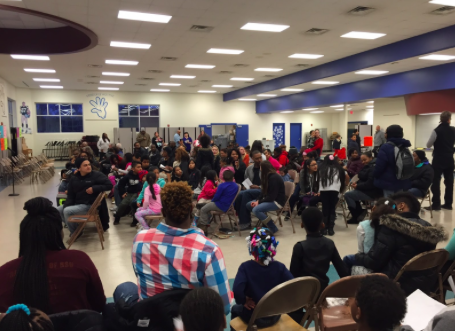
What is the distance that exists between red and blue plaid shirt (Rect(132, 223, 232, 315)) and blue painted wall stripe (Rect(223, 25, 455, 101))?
312 inches

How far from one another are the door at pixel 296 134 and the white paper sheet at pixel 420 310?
2198 cm

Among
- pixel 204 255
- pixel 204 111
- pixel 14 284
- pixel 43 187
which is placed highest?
pixel 204 111

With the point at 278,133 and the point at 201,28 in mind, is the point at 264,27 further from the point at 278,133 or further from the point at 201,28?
the point at 278,133

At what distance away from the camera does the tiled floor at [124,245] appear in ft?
13.7

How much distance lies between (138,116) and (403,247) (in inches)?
721

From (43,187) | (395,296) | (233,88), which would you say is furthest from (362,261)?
(233,88)

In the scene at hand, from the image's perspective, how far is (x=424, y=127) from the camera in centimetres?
1279

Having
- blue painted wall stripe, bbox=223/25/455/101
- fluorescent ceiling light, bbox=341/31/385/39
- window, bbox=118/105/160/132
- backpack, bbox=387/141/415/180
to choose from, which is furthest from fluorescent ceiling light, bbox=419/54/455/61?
window, bbox=118/105/160/132

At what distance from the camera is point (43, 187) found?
10.5 metres

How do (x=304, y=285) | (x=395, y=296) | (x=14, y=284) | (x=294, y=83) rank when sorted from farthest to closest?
(x=294, y=83)
(x=304, y=285)
(x=14, y=284)
(x=395, y=296)

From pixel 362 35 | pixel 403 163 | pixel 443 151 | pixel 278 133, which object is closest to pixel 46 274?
pixel 403 163

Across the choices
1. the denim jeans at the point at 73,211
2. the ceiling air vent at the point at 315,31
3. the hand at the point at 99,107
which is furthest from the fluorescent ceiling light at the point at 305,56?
the hand at the point at 99,107

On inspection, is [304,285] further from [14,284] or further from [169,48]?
[169,48]

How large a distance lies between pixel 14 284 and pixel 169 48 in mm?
8392
